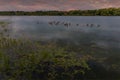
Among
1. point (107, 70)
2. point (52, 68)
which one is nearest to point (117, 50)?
point (107, 70)

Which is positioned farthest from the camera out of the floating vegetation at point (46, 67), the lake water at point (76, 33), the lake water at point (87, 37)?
the lake water at point (76, 33)

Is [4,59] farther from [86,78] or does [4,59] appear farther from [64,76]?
[86,78]

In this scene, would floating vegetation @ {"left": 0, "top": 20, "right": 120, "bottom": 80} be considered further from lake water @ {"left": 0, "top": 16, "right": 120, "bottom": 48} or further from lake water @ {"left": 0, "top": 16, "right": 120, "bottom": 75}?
lake water @ {"left": 0, "top": 16, "right": 120, "bottom": 48}

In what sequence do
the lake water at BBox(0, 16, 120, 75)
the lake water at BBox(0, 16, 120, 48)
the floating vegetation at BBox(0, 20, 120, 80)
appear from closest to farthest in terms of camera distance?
1. the floating vegetation at BBox(0, 20, 120, 80)
2. the lake water at BBox(0, 16, 120, 75)
3. the lake water at BBox(0, 16, 120, 48)

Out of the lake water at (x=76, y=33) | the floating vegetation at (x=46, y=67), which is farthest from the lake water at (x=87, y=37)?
the floating vegetation at (x=46, y=67)

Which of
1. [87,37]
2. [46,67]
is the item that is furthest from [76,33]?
[46,67]

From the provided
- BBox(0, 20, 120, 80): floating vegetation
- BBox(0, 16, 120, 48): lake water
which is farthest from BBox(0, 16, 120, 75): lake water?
BBox(0, 20, 120, 80): floating vegetation

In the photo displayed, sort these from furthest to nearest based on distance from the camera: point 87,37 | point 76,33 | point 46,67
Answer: point 76,33
point 87,37
point 46,67

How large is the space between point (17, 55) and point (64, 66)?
4415 millimetres

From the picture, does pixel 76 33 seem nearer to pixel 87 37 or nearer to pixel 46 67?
pixel 87 37

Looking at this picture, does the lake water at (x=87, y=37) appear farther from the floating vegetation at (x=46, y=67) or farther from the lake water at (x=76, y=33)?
the floating vegetation at (x=46, y=67)

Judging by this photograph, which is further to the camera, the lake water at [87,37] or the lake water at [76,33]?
the lake water at [76,33]

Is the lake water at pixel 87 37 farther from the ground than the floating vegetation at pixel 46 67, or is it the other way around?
the floating vegetation at pixel 46 67

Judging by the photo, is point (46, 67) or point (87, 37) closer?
point (46, 67)
